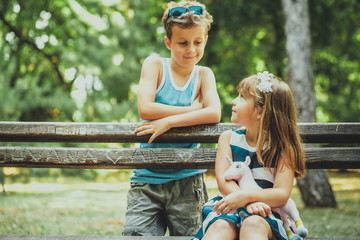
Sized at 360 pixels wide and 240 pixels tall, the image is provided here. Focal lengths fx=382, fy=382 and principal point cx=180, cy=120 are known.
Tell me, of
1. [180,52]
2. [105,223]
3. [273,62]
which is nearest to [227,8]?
[273,62]

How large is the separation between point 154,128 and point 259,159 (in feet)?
2.36

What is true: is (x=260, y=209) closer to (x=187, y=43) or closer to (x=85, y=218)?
(x=187, y=43)

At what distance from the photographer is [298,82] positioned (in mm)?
7559

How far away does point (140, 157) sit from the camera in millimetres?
2559

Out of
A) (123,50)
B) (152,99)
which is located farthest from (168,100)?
(123,50)

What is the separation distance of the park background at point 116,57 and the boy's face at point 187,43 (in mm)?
8331

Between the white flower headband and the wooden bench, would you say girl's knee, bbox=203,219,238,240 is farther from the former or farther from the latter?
the white flower headband

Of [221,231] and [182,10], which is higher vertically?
[182,10]

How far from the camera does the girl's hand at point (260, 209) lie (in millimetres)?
2055

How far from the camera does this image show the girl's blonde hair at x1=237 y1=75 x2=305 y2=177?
225 centimetres

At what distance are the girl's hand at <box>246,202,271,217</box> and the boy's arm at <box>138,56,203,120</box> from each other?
0.84 metres

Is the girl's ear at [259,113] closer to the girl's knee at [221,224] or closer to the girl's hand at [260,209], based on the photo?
the girl's hand at [260,209]

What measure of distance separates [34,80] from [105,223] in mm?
8613

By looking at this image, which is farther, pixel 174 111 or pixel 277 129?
pixel 174 111
